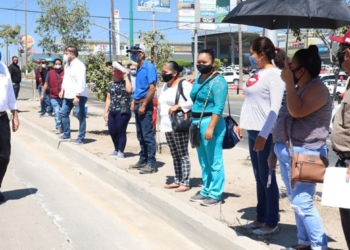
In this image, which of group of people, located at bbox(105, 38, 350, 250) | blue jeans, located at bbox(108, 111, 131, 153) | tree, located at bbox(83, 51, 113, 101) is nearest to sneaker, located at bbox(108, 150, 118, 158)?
blue jeans, located at bbox(108, 111, 131, 153)

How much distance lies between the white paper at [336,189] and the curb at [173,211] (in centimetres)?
96

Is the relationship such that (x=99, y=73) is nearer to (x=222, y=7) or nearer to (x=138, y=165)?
(x=138, y=165)

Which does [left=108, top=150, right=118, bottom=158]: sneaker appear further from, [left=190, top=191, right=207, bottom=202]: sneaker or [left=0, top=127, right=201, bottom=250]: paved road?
[left=190, top=191, right=207, bottom=202]: sneaker

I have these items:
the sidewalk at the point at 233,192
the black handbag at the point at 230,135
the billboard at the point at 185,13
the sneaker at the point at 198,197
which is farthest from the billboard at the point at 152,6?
the black handbag at the point at 230,135

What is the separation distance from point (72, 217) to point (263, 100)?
2753 millimetres

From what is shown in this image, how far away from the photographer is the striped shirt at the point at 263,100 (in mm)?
4559

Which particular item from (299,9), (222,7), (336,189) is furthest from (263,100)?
(222,7)

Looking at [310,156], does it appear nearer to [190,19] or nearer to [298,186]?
[298,186]

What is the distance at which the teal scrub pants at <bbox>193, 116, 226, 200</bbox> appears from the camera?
18.4 feet

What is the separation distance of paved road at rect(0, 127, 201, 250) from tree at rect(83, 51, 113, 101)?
4.56 metres

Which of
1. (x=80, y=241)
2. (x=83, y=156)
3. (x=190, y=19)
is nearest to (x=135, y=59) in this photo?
(x=83, y=156)

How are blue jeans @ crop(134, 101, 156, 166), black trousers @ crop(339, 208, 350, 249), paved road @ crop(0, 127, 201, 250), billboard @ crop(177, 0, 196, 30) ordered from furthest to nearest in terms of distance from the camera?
billboard @ crop(177, 0, 196, 30), blue jeans @ crop(134, 101, 156, 166), paved road @ crop(0, 127, 201, 250), black trousers @ crop(339, 208, 350, 249)

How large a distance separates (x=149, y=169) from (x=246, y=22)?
3211 millimetres

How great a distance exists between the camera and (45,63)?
19516 mm
